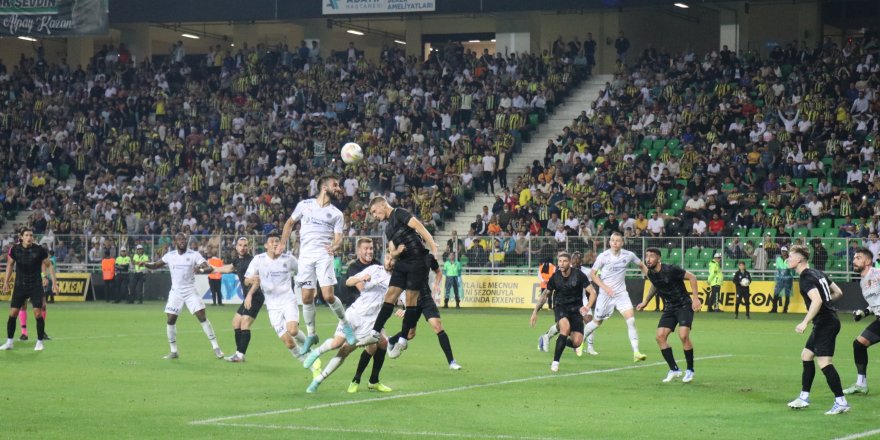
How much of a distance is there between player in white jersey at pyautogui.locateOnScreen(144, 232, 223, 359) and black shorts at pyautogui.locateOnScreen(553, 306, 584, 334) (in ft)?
19.5

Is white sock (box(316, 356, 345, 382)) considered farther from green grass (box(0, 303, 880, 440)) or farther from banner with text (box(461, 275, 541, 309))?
banner with text (box(461, 275, 541, 309))

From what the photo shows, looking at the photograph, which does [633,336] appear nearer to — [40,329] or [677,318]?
[677,318]

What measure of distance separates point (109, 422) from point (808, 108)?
1383 inches

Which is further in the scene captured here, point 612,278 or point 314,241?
point 612,278

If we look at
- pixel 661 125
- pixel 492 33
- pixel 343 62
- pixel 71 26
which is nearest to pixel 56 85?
pixel 71 26

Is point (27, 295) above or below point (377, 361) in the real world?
above

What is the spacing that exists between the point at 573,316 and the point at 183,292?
701 cm

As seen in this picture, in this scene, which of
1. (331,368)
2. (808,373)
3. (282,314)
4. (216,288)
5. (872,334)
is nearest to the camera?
(808,373)

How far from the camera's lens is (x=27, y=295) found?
2447 cm

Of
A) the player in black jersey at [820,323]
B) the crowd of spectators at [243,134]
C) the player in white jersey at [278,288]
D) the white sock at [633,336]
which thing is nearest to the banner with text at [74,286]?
the crowd of spectators at [243,134]

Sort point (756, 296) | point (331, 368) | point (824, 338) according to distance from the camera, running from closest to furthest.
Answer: point (824, 338) < point (331, 368) < point (756, 296)

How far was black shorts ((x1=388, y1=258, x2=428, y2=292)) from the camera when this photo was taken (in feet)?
57.5

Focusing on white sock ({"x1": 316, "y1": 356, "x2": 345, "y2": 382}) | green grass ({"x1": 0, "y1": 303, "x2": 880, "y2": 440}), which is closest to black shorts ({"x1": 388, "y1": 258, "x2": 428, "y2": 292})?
white sock ({"x1": 316, "y1": 356, "x2": 345, "y2": 382})

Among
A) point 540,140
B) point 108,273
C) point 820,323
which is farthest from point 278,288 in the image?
point 540,140
